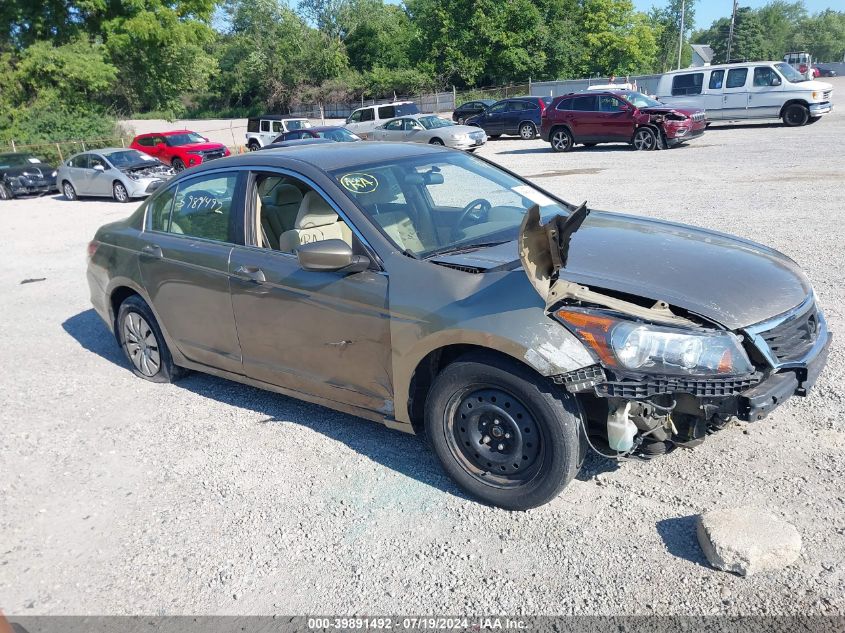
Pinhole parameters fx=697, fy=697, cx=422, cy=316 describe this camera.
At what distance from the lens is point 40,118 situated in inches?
1490

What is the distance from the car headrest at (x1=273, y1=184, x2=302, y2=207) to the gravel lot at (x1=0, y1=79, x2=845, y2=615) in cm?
143

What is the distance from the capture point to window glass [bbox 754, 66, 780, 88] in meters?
21.7

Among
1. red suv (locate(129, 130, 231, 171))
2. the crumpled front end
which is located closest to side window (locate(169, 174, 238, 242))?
the crumpled front end

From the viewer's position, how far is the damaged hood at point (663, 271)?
10.2 ft

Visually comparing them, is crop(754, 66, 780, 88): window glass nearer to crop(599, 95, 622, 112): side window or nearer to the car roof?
crop(599, 95, 622, 112): side window

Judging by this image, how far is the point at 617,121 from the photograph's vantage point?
806 inches

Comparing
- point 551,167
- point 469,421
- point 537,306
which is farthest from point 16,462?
point 551,167

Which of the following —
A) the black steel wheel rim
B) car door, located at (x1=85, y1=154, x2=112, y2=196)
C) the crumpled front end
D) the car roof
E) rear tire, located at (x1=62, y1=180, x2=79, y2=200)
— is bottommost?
rear tire, located at (x1=62, y1=180, x2=79, y2=200)

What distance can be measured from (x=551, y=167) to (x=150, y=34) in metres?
32.0

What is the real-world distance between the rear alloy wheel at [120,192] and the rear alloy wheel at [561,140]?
13.0 metres

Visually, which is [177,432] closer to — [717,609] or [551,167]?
[717,609]

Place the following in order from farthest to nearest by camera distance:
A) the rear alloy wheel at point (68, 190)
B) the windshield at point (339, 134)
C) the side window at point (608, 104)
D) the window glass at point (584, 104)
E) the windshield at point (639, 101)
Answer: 1. the windshield at point (339, 134)
2. the rear alloy wheel at point (68, 190)
3. the window glass at point (584, 104)
4. the side window at point (608, 104)
5. the windshield at point (639, 101)

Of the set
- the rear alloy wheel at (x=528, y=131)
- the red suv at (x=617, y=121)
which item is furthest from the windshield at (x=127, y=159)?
the rear alloy wheel at (x=528, y=131)

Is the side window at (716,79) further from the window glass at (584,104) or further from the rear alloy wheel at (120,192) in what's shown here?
the rear alloy wheel at (120,192)
